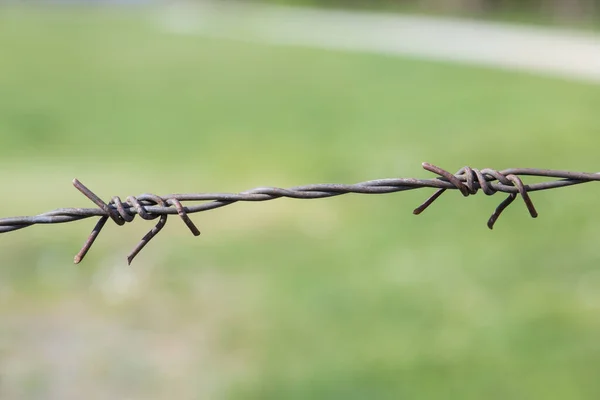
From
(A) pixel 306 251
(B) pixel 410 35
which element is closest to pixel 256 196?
(A) pixel 306 251

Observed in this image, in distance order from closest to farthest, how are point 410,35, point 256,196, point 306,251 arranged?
point 256,196, point 306,251, point 410,35

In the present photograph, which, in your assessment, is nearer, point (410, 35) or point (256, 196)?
point (256, 196)

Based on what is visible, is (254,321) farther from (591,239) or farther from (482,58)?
(482,58)

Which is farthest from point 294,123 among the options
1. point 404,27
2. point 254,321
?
point 404,27

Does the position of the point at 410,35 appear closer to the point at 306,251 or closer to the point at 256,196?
the point at 306,251

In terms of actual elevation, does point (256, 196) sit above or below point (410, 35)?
above

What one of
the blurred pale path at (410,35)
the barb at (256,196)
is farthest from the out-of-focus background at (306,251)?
the barb at (256,196)

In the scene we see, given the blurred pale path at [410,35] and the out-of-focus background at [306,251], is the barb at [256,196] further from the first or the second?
the blurred pale path at [410,35]

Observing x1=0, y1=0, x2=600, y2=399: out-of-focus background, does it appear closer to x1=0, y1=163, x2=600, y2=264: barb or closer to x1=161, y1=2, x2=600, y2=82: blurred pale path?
x1=161, y1=2, x2=600, y2=82: blurred pale path
